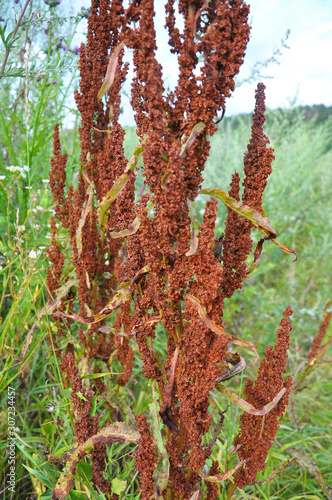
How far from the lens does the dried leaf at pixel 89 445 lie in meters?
1.23

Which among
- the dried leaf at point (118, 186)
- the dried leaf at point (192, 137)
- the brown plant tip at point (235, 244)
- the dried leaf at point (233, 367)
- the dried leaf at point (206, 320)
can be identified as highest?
the dried leaf at point (192, 137)

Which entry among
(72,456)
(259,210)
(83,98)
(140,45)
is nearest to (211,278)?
(259,210)

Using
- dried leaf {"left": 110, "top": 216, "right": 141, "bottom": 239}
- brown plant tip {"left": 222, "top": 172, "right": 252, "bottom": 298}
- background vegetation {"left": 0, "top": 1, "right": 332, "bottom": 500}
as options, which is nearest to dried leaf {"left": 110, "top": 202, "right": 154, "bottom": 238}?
dried leaf {"left": 110, "top": 216, "right": 141, "bottom": 239}

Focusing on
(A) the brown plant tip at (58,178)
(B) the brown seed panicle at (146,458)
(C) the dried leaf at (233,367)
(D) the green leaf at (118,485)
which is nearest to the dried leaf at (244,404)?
(C) the dried leaf at (233,367)

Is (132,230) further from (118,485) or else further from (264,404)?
(118,485)

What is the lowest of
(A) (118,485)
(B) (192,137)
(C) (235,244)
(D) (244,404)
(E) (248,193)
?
(A) (118,485)

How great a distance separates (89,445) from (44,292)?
1.45m

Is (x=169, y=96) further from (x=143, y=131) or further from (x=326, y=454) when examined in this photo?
(x=326, y=454)

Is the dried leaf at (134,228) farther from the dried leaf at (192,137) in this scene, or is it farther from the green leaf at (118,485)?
the green leaf at (118,485)

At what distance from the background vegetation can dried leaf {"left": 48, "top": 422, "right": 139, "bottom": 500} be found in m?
0.05

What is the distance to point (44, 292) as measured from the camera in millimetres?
2537

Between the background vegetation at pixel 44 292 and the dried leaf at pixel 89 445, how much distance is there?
0.05 m

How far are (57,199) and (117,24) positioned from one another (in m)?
1.03

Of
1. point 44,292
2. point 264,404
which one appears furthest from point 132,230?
point 44,292
